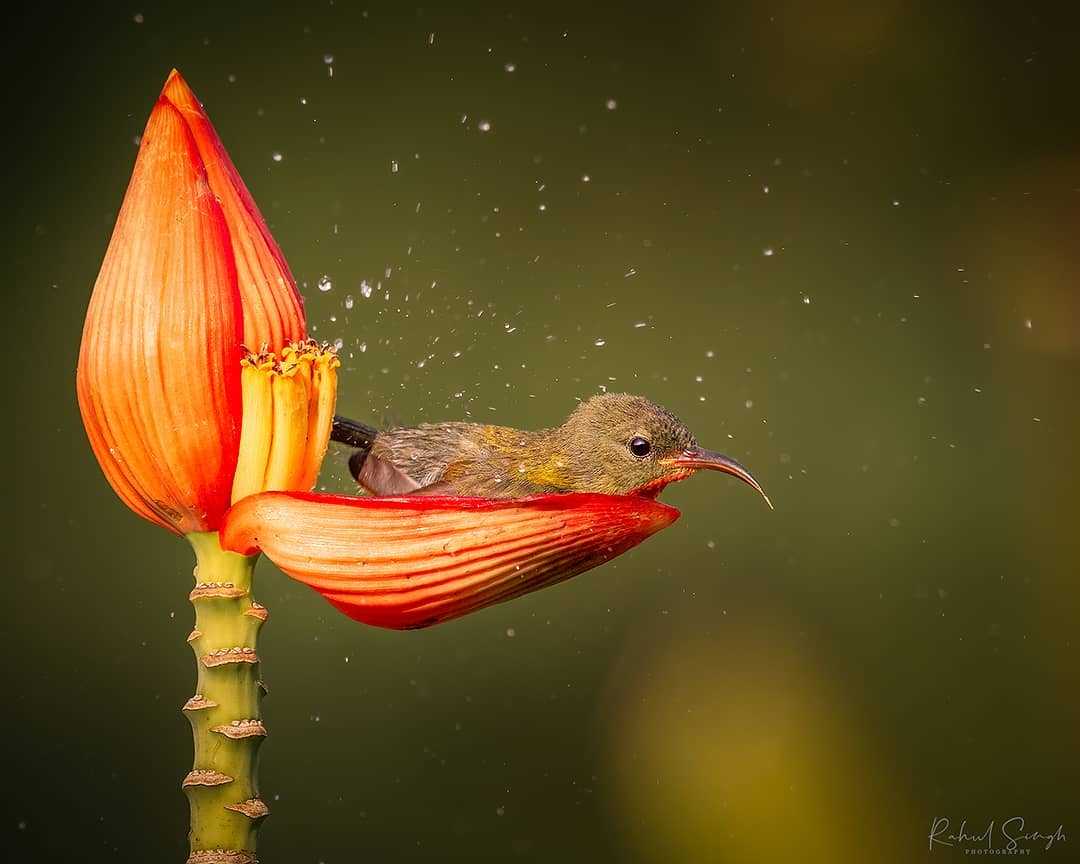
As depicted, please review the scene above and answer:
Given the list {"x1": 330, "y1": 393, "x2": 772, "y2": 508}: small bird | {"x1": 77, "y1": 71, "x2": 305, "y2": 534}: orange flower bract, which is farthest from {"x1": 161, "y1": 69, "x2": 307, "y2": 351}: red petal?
{"x1": 330, "y1": 393, "x2": 772, "y2": 508}: small bird

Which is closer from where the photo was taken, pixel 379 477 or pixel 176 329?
pixel 176 329

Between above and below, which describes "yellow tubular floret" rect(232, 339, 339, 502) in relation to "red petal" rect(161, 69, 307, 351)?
below

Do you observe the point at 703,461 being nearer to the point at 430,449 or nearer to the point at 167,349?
the point at 430,449

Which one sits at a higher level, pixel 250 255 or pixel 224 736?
pixel 250 255

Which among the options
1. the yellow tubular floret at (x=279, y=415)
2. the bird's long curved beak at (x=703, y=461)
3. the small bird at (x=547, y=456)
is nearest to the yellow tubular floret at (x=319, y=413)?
the yellow tubular floret at (x=279, y=415)

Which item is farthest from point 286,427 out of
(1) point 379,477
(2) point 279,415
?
(1) point 379,477

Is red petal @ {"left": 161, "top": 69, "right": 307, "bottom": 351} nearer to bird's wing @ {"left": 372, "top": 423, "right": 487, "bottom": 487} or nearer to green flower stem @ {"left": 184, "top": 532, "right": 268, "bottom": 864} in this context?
green flower stem @ {"left": 184, "top": 532, "right": 268, "bottom": 864}

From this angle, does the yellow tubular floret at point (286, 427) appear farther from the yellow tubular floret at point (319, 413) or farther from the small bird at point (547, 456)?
the small bird at point (547, 456)
